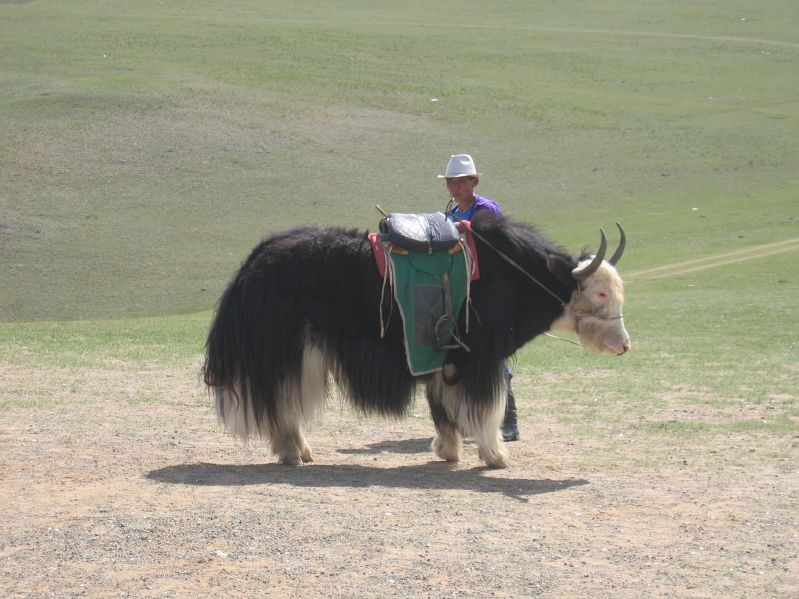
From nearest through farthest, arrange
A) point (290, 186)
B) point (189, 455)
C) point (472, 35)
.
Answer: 1. point (189, 455)
2. point (290, 186)
3. point (472, 35)

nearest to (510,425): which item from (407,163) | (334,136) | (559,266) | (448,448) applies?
(448,448)

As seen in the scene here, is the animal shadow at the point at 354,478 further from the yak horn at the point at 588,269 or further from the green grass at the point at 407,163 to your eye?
the green grass at the point at 407,163

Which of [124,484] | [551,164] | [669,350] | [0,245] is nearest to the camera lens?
[124,484]

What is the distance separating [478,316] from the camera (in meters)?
8.39

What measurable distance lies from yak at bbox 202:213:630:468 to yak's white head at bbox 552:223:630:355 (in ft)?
0.08

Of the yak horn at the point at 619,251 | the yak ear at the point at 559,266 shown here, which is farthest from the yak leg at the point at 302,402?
the yak horn at the point at 619,251

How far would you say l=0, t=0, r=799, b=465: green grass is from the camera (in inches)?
522

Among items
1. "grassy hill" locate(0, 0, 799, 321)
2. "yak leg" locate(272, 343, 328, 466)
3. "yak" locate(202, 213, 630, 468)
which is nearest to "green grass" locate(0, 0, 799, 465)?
"grassy hill" locate(0, 0, 799, 321)

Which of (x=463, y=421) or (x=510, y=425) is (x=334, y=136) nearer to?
(x=510, y=425)

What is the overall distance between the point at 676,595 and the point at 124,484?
3.30m

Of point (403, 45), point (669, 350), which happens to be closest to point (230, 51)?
point (403, 45)

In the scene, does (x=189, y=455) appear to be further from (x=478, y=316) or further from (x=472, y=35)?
(x=472, y=35)

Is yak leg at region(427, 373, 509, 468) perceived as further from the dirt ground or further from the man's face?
the man's face

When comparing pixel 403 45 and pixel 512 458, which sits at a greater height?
pixel 403 45
